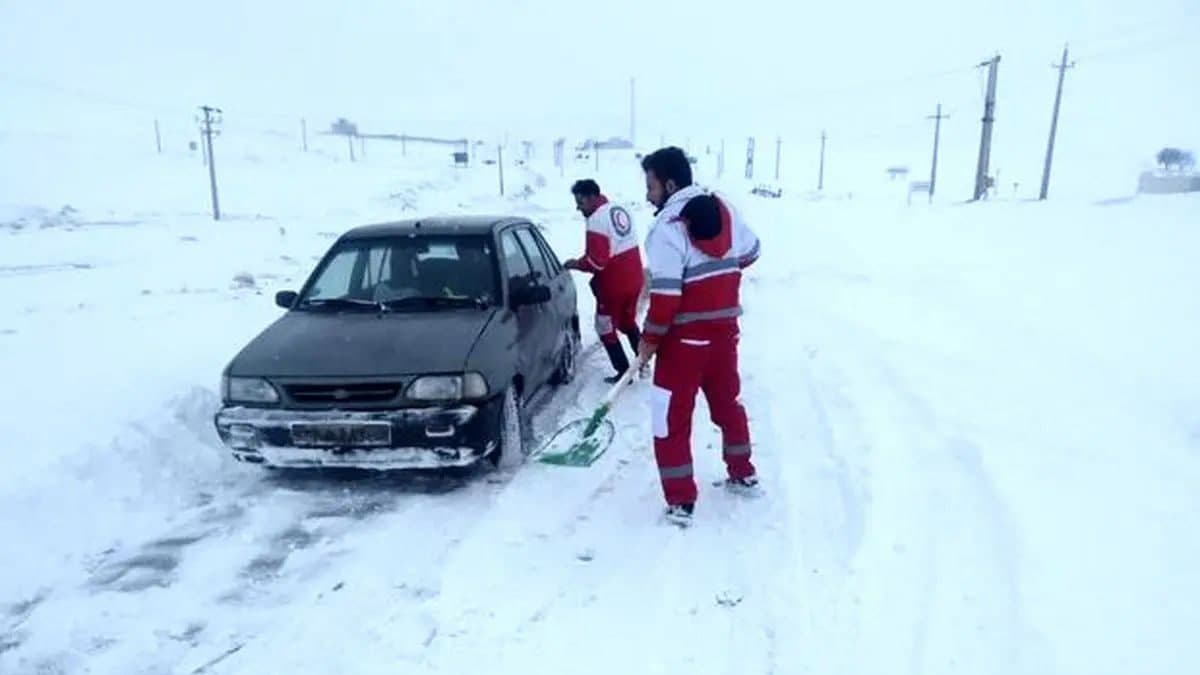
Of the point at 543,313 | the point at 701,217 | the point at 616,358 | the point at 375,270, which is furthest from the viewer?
the point at 616,358

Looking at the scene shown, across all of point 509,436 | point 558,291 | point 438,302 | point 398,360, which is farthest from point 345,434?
point 558,291

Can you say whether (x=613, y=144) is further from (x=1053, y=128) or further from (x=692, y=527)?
(x=692, y=527)

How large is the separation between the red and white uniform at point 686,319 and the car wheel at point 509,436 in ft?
3.52

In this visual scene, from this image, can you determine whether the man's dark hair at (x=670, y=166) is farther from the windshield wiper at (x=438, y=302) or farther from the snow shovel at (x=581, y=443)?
the windshield wiper at (x=438, y=302)

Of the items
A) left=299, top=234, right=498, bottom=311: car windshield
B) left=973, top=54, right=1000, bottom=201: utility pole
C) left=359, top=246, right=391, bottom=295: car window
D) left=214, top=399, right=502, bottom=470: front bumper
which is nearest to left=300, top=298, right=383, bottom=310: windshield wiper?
left=299, top=234, right=498, bottom=311: car windshield

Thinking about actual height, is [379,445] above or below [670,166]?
below

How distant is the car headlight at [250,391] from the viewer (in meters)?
4.44

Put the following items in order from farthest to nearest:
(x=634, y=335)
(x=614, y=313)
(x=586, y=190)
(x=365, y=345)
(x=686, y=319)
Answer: (x=634, y=335), (x=614, y=313), (x=586, y=190), (x=365, y=345), (x=686, y=319)

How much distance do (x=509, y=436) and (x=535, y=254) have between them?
221cm

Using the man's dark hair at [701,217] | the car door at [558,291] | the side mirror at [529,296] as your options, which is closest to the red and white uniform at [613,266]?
the car door at [558,291]

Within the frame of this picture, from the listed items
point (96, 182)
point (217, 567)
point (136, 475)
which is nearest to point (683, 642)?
point (217, 567)

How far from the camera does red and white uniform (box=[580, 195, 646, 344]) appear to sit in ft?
20.7

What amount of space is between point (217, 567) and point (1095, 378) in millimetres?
5916

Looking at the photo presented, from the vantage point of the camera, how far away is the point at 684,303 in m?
3.93
